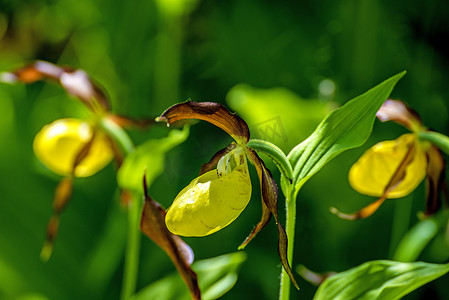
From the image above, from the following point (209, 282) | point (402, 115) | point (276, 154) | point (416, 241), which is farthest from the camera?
point (416, 241)

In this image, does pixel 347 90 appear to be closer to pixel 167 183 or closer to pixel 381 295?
pixel 167 183

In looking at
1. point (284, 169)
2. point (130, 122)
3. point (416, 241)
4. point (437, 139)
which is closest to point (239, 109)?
point (130, 122)

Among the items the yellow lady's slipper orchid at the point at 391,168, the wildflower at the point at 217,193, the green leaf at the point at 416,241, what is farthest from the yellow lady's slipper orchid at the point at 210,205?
the green leaf at the point at 416,241

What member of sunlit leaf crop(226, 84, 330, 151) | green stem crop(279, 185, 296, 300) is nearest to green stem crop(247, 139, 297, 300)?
green stem crop(279, 185, 296, 300)

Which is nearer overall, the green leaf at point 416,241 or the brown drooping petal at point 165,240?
the brown drooping petal at point 165,240

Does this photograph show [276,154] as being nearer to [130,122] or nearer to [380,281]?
[380,281]

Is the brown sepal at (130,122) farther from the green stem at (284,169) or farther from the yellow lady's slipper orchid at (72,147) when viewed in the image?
the green stem at (284,169)

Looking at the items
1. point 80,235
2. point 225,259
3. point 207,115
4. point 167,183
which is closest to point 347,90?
point 167,183
